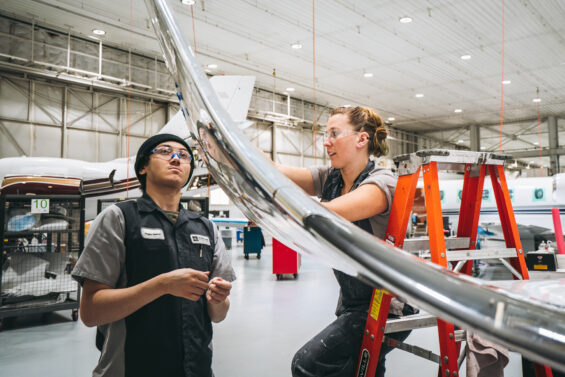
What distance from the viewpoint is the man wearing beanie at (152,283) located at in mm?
1304

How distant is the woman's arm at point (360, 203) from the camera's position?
4.25ft

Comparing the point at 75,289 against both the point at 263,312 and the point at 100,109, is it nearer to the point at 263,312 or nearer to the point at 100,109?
the point at 263,312

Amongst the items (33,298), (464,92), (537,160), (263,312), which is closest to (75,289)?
(33,298)

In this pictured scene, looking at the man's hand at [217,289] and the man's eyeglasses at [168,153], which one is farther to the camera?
the man's eyeglasses at [168,153]

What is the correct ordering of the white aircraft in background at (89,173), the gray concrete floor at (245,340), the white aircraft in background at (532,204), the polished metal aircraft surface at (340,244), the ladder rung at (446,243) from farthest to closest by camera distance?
1. the white aircraft in background at (532,204)
2. the white aircraft in background at (89,173)
3. the gray concrete floor at (245,340)
4. the ladder rung at (446,243)
5. the polished metal aircraft surface at (340,244)

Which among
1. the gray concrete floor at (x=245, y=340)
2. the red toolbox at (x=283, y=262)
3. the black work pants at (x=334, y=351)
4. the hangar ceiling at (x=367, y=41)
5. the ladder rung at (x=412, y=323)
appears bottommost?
the gray concrete floor at (x=245, y=340)

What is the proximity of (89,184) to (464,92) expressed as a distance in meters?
14.5

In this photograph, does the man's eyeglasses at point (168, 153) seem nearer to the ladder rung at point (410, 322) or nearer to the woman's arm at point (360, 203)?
the woman's arm at point (360, 203)

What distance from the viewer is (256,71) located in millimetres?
14086

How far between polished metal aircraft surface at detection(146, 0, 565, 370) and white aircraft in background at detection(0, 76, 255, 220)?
701cm

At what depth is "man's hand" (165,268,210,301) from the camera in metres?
1.16

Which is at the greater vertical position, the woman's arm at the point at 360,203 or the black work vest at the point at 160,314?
the woman's arm at the point at 360,203

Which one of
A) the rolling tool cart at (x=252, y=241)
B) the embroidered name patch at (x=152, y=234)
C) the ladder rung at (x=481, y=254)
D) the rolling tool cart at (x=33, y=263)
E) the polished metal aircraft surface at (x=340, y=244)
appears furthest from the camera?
the rolling tool cart at (x=252, y=241)

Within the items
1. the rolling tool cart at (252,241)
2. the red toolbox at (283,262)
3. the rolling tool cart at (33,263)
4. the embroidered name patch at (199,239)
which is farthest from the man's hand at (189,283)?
the rolling tool cart at (252,241)
